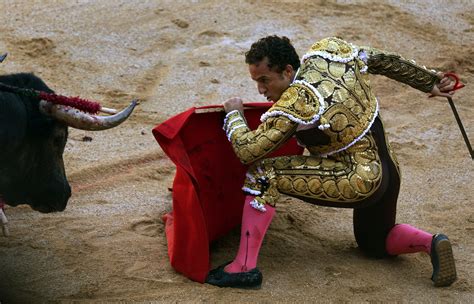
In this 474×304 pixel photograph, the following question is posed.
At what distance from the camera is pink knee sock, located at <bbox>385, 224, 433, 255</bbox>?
4293 mm

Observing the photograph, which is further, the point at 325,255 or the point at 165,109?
the point at 165,109

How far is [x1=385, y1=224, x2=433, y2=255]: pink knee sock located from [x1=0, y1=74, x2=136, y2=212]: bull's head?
1.40 m

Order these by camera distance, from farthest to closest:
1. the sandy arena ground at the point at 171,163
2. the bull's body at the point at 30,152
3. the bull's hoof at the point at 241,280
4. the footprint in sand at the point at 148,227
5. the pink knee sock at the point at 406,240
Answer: the footprint in sand at the point at 148,227
the pink knee sock at the point at 406,240
the sandy arena ground at the point at 171,163
the bull's hoof at the point at 241,280
the bull's body at the point at 30,152

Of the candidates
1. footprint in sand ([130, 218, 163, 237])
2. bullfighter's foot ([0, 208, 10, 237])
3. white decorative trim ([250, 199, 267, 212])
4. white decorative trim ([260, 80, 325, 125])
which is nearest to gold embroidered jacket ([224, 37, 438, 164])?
white decorative trim ([260, 80, 325, 125])

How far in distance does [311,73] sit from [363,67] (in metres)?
0.32

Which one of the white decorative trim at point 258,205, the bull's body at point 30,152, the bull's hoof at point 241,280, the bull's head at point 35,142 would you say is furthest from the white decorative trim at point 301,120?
the bull's body at point 30,152

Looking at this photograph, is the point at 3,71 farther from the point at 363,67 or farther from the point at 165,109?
the point at 363,67

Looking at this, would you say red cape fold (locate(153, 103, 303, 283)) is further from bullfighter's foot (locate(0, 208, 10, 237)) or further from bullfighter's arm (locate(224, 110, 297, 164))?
bullfighter's foot (locate(0, 208, 10, 237))

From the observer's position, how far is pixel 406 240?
14.3 ft

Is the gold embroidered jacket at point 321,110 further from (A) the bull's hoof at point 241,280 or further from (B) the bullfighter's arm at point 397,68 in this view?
(A) the bull's hoof at point 241,280

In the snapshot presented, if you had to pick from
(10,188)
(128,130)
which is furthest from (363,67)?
(128,130)

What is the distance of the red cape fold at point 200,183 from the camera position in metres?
4.18

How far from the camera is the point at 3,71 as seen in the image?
655 centimetres

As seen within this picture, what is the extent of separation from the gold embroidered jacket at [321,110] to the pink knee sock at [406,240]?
1.77 ft
